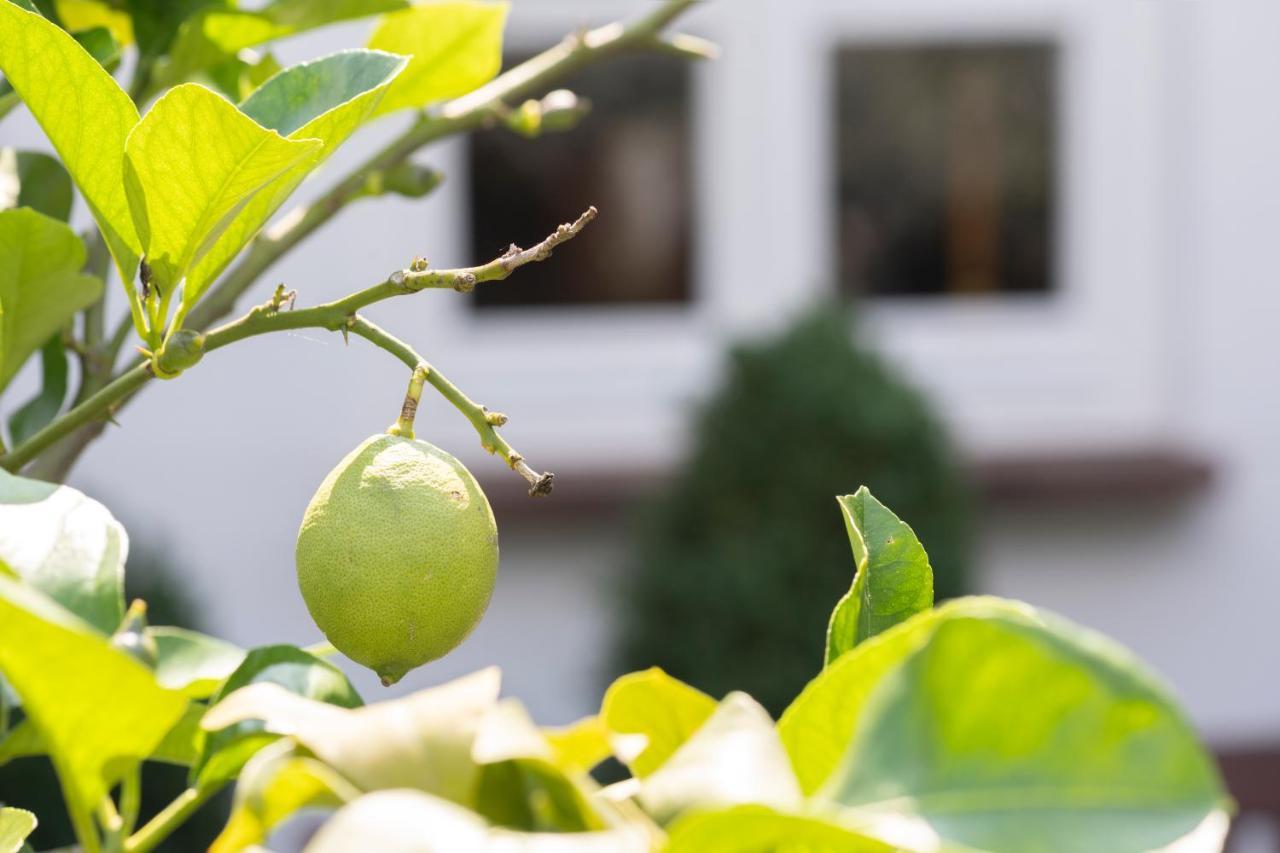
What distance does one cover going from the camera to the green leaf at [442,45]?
62 centimetres

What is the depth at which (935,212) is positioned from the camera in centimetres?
352

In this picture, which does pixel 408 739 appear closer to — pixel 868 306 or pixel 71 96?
pixel 71 96

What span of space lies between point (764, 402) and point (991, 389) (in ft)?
3.18

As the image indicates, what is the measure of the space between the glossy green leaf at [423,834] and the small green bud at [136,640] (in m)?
0.07

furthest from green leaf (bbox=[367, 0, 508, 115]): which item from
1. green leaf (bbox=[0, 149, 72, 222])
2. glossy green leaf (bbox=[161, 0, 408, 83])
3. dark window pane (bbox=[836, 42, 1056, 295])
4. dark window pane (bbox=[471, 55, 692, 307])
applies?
dark window pane (bbox=[836, 42, 1056, 295])

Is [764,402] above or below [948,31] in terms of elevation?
below

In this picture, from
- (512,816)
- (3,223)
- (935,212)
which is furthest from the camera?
(935,212)

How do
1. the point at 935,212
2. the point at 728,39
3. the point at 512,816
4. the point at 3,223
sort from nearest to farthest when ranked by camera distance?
the point at 512,816 → the point at 3,223 → the point at 728,39 → the point at 935,212

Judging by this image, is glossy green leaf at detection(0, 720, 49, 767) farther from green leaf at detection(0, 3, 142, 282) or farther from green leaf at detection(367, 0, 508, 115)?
green leaf at detection(367, 0, 508, 115)

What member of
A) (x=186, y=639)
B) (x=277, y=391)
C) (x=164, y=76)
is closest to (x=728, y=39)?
(x=277, y=391)

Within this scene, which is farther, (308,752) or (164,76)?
(164,76)

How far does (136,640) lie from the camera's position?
11.4 inches

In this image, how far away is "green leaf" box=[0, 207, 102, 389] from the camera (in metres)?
0.48

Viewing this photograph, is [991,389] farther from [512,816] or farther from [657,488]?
[512,816]
